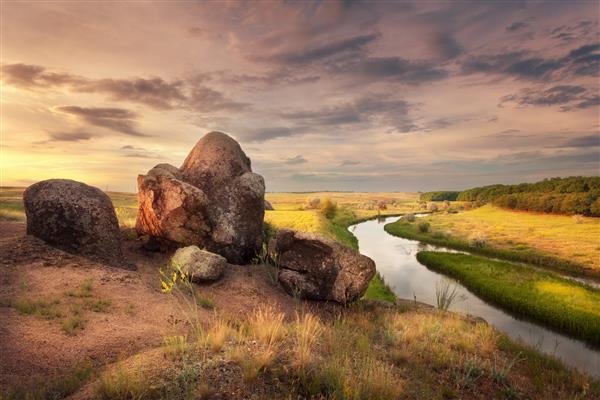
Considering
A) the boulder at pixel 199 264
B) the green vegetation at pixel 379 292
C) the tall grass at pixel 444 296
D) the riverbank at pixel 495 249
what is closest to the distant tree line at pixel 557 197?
the riverbank at pixel 495 249

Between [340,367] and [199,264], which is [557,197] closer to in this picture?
[199,264]

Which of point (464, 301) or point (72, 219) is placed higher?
point (72, 219)

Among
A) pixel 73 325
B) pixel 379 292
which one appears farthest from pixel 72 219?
pixel 379 292

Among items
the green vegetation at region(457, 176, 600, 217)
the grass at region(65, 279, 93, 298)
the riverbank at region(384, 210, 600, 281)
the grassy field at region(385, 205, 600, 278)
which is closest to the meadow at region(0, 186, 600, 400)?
the grass at region(65, 279, 93, 298)

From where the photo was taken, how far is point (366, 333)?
40.1 feet

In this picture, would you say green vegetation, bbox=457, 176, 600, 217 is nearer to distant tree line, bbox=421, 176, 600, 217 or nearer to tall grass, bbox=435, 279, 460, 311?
distant tree line, bbox=421, 176, 600, 217

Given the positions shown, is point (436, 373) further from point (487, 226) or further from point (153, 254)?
point (487, 226)

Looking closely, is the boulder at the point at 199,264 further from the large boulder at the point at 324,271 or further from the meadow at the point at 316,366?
the large boulder at the point at 324,271

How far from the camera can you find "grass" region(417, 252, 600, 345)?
21547 mm

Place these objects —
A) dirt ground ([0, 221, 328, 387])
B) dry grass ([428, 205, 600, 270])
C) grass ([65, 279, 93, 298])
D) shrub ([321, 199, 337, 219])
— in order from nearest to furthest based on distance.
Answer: dirt ground ([0, 221, 328, 387])
grass ([65, 279, 93, 298])
dry grass ([428, 205, 600, 270])
shrub ([321, 199, 337, 219])

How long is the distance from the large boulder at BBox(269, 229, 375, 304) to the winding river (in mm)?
7810

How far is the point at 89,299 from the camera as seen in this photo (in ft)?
34.3

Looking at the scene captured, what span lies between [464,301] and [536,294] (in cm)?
511

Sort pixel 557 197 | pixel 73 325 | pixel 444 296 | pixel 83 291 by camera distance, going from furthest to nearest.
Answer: pixel 557 197 → pixel 444 296 → pixel 83 291 → pixel 73 325
